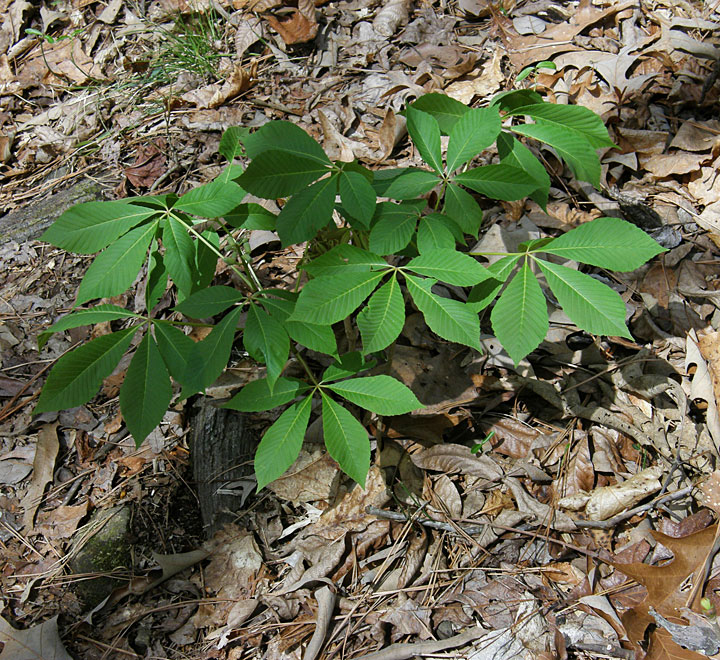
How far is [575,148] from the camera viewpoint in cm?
140


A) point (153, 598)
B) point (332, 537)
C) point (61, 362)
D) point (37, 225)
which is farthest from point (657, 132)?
point (37, 225)

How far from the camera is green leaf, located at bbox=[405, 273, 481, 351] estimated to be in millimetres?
1202

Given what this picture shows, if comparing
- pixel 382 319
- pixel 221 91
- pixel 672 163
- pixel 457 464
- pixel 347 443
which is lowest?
pixel 457 464

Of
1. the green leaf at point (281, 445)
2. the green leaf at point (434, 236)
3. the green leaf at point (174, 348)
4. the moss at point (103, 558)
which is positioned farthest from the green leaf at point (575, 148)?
the moss at point (103, 558)

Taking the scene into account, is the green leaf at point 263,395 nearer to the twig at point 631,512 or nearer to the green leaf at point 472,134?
the green leaf at point 472,134

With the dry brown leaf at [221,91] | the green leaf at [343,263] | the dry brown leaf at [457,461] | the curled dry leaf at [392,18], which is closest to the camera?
the green leaf at [343,263]

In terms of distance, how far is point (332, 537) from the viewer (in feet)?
5.78

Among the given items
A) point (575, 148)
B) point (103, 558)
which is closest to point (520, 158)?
point (575, 148)

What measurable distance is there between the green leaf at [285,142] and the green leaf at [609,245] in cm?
61

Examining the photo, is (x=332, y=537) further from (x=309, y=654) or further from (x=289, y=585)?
(x=309, y=654)

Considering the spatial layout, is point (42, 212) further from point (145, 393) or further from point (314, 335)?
point (314, 335)

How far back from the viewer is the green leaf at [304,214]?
128 cm

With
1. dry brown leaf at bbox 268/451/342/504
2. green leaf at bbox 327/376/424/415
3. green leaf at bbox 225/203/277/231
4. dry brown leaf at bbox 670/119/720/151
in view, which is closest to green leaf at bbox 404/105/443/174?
green leaf at bbox 225/203/277/231

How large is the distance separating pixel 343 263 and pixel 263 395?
0.44 metres
